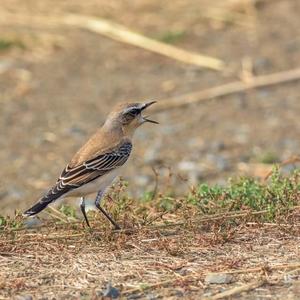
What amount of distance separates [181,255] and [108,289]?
0.92m

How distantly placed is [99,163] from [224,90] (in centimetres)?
724

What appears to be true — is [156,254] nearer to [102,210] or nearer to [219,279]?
[219,279]

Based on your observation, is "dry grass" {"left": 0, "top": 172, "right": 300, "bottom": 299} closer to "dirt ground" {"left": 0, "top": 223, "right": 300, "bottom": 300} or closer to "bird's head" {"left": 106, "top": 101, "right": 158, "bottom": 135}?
"dirt ground" {"left": 0, "top": 223, "right": 300, "bottom": 300}

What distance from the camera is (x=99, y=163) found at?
8977 millimetres

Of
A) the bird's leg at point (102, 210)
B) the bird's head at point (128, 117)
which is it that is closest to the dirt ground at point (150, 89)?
the bird's head at point (128, 117)

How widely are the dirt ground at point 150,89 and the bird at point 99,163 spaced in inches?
99.7

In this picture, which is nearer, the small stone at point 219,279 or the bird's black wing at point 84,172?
the small stone at point 219,279

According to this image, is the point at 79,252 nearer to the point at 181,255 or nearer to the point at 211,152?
the point at 181,255

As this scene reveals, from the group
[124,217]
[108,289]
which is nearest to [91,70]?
[124,217]

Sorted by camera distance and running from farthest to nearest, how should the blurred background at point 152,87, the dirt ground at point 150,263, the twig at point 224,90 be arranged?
the twig at point 224,90 → the blurred background at point 152,87 → the dirt ground at point 150,263

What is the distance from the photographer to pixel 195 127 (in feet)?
50.2

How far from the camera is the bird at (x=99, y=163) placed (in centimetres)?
870

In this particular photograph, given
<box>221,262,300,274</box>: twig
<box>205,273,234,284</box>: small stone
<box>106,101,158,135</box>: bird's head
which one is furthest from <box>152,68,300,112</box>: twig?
<box>205,273,234,284</box>: small stone

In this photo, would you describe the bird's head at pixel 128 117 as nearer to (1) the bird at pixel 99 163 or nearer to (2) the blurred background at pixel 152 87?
(1) the bird at pixel 99 163
